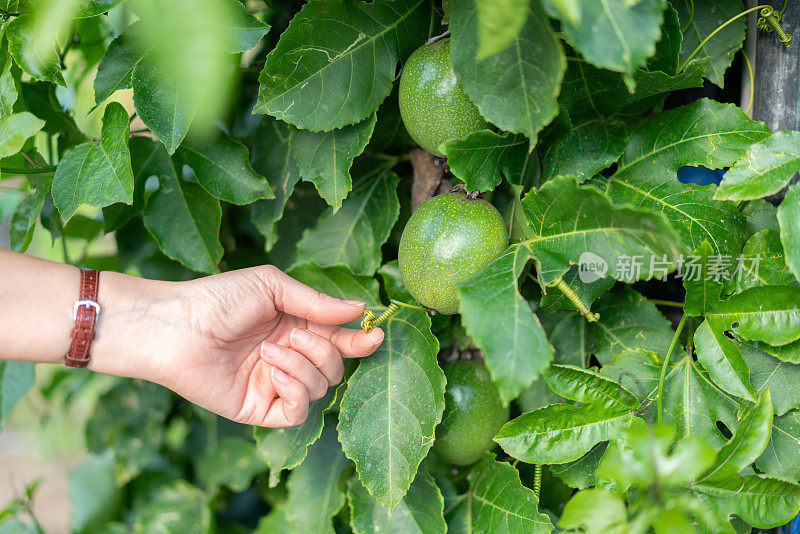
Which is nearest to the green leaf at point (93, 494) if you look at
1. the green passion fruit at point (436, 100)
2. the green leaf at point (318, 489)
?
the green leaf at point (318, 489)

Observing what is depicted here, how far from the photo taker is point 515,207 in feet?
2.58

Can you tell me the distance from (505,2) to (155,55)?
1.74 feet

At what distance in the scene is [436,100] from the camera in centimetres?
73

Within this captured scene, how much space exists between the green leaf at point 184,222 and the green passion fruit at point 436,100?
0.40 metres

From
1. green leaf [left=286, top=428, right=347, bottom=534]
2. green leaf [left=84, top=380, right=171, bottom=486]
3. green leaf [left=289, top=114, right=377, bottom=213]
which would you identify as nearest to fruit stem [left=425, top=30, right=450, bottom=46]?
green leaf [left=289, top=114, right=377, bottom=213]

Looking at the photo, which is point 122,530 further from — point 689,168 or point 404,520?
point 689,168

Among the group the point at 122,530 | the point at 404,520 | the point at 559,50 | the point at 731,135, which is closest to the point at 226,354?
the point at 404,520

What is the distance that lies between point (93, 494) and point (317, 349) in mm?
1042

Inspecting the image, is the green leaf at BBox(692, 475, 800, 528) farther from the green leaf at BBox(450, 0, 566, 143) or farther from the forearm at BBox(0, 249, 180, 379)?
the forearm at BBox(0, 249, 180, 379)

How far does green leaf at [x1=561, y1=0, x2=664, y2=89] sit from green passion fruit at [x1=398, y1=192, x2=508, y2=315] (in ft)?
0.85

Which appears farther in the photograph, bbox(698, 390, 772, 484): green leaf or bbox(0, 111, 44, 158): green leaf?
bbox(0, 111, 44, 158): green leaf

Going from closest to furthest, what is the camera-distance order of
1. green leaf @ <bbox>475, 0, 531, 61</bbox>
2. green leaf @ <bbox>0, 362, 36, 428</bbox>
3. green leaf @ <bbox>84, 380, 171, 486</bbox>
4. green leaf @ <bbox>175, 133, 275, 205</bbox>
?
green leaf @ <bbox>475, 0, 531, 61</bbox>
green leaf @ <bbox>175, 133, 275, 205</bbox>
green leaf @ <bbox>0, 362, 36, 428</bbox>
green leaf @ <bbox>84, 380, 171, 486</bbox>

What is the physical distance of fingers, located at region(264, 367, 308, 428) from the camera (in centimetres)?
81

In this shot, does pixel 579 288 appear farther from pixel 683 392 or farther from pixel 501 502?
pixel 501 502
